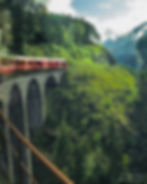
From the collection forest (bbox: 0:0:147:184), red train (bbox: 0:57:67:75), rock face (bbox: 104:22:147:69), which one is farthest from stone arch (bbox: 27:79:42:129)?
rock face (bbox: 104:22:147:69)

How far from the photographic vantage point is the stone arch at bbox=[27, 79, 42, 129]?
12.8 metres

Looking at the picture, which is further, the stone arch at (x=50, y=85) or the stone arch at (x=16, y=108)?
the stone arch at (x=50, y=85)

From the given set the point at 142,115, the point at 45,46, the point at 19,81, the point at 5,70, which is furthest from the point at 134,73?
the point at 5,70

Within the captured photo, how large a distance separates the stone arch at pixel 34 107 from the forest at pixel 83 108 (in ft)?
2.02

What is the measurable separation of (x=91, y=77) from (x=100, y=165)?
6.09 m

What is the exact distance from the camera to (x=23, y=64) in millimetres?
9641

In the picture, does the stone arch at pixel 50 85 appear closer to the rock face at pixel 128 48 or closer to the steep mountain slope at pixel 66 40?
the steep mountain slope at pixel 66 40

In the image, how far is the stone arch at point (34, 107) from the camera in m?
12.8

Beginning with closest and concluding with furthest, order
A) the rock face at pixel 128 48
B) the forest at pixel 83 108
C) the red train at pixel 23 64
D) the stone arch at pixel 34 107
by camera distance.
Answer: the red train at pixel 23 64 < the forest at pixel 83 108 < the stone arch at pixel 34 107 < the rock face at pixel 128 48

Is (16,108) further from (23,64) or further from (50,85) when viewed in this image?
(50,85)

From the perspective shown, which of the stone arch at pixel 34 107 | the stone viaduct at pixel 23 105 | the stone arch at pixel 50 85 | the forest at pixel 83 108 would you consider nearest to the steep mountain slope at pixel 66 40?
the forest at pixel 83 108

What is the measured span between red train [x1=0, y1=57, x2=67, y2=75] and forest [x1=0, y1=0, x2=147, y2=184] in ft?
5.15

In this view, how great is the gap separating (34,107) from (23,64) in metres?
4.23

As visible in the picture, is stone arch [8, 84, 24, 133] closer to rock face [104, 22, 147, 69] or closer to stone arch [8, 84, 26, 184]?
stone arch [8, 84, 26, 184]
